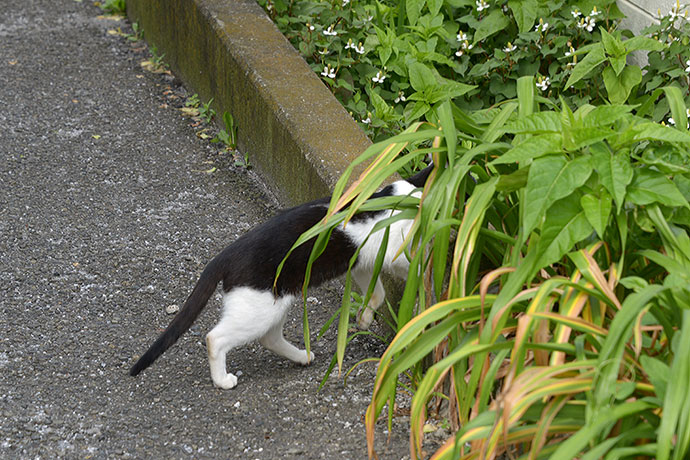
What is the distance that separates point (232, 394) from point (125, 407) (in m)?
0.36

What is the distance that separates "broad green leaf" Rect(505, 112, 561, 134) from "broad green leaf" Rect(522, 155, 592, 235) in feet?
0.56

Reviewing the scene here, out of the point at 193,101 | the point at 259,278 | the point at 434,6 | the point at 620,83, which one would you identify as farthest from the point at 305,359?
the point at 193,101

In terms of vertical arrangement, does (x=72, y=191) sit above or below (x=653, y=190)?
below

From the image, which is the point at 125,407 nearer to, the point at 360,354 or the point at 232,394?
the point at 232,394

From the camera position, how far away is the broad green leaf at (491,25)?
4.29m

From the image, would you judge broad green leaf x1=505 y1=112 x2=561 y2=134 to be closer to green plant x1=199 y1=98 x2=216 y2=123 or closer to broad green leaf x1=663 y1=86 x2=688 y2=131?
broad green leaf x1=663 y1=86 x2=688 y2=131

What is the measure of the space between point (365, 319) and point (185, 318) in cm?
72

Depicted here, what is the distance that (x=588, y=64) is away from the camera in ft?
12.4

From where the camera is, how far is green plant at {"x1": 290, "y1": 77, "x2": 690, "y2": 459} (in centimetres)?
181

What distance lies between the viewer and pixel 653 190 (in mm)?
2096

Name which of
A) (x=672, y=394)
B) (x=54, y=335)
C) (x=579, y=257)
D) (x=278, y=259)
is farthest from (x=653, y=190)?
(x=54, y=335)

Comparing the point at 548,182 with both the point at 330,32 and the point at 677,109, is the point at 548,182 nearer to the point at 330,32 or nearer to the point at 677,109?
the point at 677,109

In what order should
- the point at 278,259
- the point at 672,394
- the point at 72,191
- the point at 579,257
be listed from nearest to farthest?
the point at 672,394
the point at 579,257
the point at 278,259
the point at 72,191

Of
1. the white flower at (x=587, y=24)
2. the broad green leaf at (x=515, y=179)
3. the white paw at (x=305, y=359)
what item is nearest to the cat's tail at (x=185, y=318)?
the white paw at (x=305, y=359)
